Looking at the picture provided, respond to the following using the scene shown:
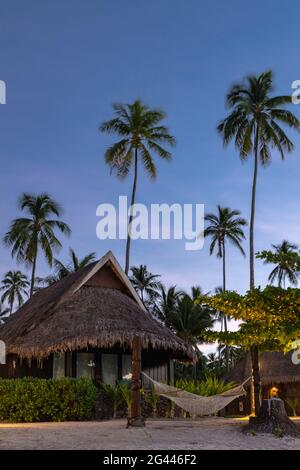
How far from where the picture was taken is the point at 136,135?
2684cm

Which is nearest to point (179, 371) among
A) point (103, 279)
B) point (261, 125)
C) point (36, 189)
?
point (36, 189)

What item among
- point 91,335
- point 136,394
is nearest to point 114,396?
point 91,335

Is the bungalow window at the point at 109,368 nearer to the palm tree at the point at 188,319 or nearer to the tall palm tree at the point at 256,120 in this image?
the tall palm tree at the point at 256,120

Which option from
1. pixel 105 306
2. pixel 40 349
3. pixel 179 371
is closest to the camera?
pixel 40 349

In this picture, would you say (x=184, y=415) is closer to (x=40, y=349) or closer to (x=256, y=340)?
(x=40, y=349)

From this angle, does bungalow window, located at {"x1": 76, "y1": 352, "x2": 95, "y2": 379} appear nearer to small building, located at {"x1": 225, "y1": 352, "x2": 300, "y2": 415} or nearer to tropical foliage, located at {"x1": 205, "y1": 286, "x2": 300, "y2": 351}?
tropical foliage, located at {"x1": 205, "y1": 286, "x2": 300, "y2": 351}

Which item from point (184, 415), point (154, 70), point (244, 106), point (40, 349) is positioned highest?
point (244, 106)

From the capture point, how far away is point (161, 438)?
863cm

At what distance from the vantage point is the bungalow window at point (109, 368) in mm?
16531

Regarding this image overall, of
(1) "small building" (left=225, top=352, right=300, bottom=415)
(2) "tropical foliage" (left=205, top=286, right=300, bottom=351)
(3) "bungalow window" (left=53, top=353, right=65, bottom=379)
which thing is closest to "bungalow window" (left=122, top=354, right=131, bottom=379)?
(3) "bungalow window" (left=53, top=353, right=65, bottom=379)

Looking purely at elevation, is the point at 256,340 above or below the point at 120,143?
below

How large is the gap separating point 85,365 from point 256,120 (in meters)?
14.2

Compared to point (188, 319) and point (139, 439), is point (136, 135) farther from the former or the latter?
point (139, 439)
